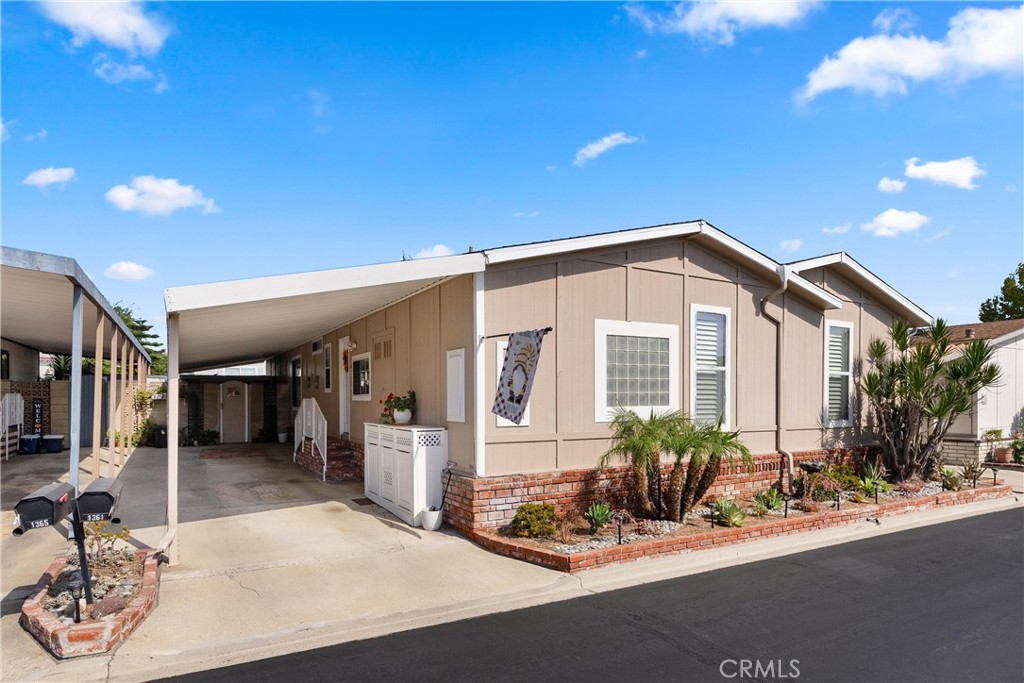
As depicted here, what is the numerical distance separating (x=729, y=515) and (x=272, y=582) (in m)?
5.67

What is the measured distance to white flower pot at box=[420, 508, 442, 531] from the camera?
784 cm

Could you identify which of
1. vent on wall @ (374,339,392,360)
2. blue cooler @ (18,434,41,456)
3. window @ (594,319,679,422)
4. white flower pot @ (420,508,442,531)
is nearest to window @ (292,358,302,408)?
blue cooler @ (18,434,41,456)

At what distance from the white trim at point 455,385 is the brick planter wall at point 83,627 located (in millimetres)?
3903

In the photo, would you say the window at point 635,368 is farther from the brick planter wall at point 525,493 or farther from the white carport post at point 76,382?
the white carport post at point 76,382

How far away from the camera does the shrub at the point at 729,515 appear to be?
8195 millimetres

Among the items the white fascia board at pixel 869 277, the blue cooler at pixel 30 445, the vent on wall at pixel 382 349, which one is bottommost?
the blue cooler at pixel 30 445

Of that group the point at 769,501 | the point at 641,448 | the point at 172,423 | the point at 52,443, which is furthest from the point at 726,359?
the point at 52,443

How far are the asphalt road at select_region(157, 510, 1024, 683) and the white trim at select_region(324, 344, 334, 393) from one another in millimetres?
9870

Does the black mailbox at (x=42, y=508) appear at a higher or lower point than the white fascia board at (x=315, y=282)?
lower

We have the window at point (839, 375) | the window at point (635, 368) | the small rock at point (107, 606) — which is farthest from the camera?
the window at point (839, 375)

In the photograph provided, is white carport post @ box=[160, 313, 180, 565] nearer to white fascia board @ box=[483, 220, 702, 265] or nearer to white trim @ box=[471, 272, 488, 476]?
white trim @ box=[471, 272, 488, 476]

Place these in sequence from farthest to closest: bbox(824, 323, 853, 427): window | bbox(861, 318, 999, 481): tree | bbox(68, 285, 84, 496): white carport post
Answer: bbox(824, 323, 853, 427): window
bbox(861, 318, 999, 481): tree
bbox(68, 285, 84, 496): white carport post

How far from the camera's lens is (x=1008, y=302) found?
26.8 m

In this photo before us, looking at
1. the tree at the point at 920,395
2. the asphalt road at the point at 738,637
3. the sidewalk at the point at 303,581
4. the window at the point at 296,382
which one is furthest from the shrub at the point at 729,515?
the window at the point at 296,382
